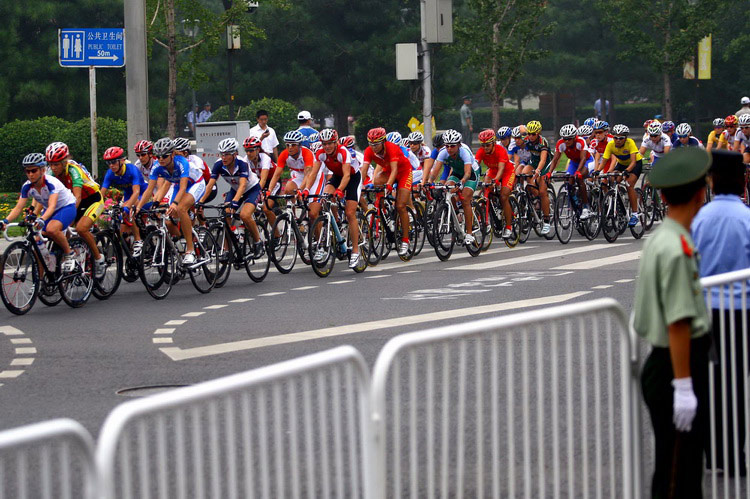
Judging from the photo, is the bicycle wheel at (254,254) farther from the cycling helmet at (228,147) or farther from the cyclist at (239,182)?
the cycling helmet at (228,147)

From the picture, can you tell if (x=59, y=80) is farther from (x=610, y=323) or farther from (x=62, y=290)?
(x=610, y=323)

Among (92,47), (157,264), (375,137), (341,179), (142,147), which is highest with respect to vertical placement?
(92,47)

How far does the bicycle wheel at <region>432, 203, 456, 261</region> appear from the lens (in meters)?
17.9

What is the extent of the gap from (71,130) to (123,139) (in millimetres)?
1893

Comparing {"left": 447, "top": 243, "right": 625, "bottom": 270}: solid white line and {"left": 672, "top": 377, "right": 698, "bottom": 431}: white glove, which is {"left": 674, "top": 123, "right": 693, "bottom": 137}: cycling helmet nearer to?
{"left": 447, "top": 243, "right": 625, "bottom": 270}: solid white line

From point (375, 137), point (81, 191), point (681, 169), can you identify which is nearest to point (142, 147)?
point (81, 191)

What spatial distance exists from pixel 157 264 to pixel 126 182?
132 cm

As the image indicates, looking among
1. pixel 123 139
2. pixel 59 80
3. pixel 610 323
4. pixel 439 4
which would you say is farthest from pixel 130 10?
pixel 59 80

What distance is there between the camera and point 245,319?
41.1ft

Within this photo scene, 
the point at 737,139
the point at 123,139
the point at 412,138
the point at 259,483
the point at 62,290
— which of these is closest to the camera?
the point at 259,483

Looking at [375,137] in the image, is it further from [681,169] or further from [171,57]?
[171,57]

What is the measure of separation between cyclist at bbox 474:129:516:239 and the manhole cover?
10.8m

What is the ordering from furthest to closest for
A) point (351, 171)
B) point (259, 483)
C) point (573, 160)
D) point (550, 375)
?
point (573, 160) → point (351, 171) → point (550, 375) → point (259, 483)

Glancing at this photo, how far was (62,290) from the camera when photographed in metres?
13.6
